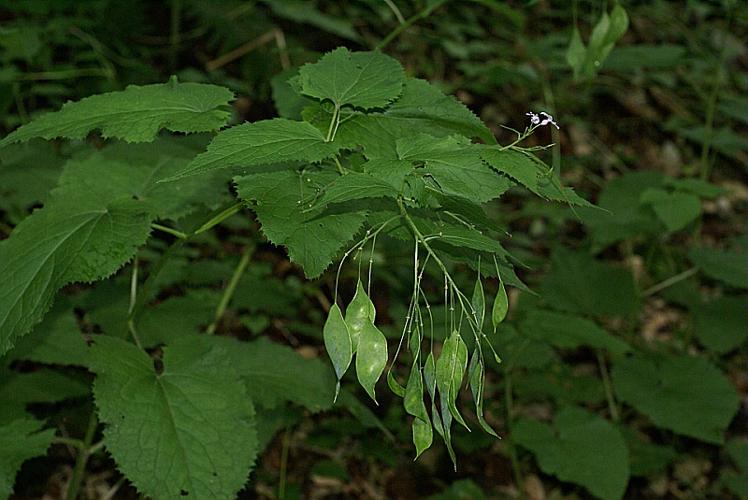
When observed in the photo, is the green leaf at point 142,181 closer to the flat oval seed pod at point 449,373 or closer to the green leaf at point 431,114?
the green leaf at point 431,114

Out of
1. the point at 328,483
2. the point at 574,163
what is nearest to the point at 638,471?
the point at 328,483

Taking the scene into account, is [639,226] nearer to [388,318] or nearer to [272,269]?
[388,318]

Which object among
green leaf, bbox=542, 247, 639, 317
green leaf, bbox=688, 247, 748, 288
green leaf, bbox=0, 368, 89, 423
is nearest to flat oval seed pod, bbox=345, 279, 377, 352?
green leaf, bbox=0, 368, 89, 423

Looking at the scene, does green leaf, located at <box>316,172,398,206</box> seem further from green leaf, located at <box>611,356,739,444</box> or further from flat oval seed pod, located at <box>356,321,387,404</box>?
green leaf, located at <box>611,356,739,444</box>

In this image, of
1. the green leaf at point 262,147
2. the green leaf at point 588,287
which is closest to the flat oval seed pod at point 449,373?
the green leaf at point 262,147

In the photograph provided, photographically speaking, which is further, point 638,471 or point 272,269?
point 272,269

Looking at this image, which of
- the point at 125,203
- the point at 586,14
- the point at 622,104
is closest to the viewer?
the point at 125,203

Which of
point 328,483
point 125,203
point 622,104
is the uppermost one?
point 125,203
